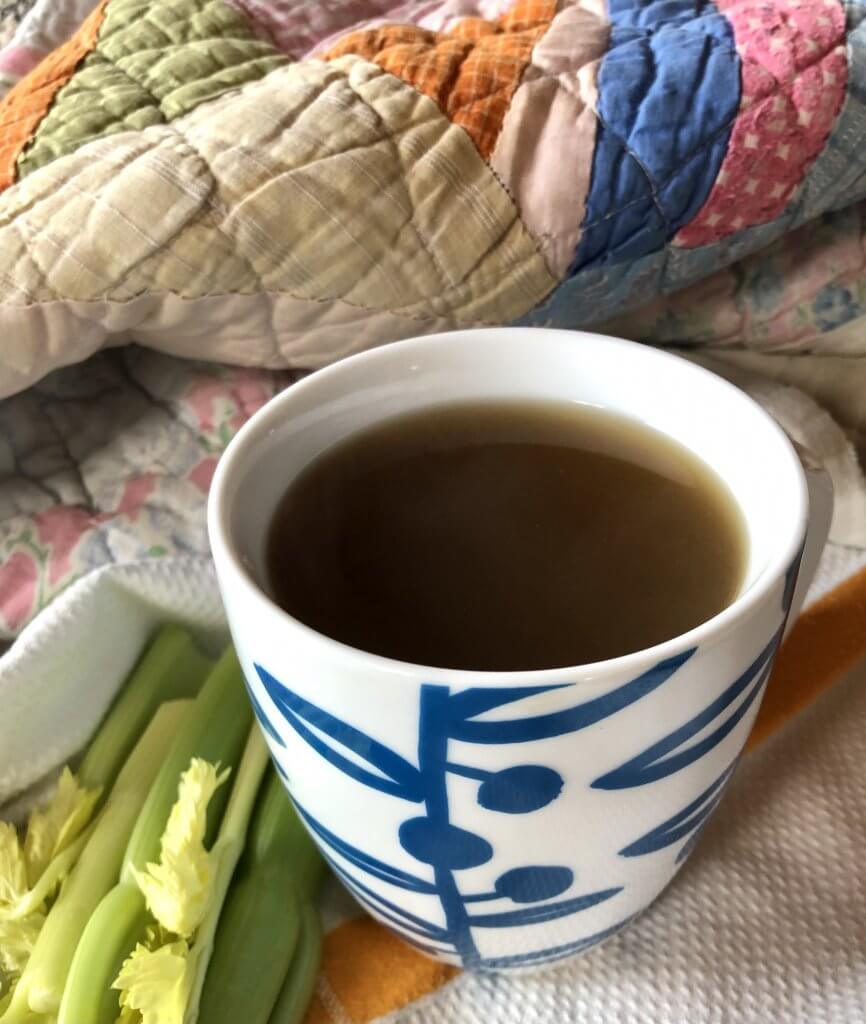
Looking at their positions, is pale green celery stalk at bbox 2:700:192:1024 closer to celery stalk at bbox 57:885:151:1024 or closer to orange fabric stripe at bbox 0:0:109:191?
celery stalk at bbox 57:885:151:1024

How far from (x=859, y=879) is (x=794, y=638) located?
126 mm

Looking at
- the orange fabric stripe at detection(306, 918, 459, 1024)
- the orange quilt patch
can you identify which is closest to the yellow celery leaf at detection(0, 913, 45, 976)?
the orange fabric stripe at detection(306, 918, 459, 1024)

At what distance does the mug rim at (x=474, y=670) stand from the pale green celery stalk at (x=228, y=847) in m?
0.15

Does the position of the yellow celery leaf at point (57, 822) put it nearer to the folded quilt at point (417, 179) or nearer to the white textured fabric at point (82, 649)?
the white textured fabric at point (82, 649)

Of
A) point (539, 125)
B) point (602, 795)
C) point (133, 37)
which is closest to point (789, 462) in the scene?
point (602, 795)

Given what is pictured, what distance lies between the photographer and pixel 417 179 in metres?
0.51

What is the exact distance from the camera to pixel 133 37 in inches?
23.6

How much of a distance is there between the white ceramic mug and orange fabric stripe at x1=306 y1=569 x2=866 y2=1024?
2 cm

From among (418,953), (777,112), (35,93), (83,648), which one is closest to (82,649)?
(83,648)

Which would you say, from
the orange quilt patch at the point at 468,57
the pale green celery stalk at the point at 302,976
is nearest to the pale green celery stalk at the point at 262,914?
the pale green celery stalk at the point at 302,976

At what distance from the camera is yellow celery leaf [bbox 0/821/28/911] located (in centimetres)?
41

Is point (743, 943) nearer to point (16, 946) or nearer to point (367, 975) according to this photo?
point (367, 975)

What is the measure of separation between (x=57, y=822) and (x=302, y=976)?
0.41 feet

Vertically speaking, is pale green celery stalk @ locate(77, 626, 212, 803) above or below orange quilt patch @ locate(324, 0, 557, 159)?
below
